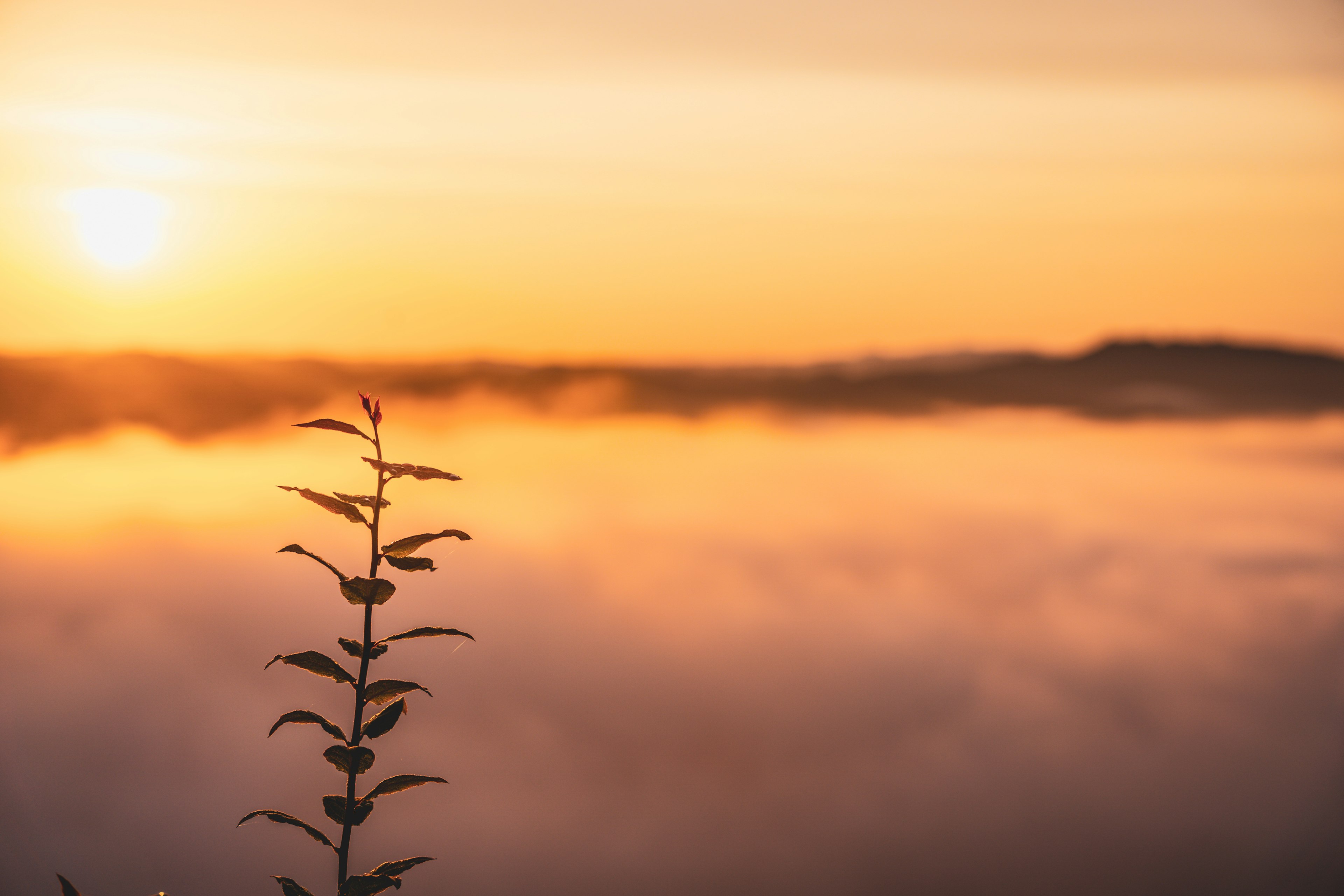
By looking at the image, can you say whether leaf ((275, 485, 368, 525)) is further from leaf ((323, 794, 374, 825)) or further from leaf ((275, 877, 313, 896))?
leaf ((275, 877, 313, 896))

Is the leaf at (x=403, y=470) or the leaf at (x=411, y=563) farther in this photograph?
the leaf at (x=411, y=563)

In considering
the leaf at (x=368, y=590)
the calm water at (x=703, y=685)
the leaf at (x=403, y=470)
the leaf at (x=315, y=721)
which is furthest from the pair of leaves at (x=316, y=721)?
the calm water at (x=703, y=685)

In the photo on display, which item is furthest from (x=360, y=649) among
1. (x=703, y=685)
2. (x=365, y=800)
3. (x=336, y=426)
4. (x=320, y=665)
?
(x=703, y=685)

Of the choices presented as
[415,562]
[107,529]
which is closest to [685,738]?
[107,529]

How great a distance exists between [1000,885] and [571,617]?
93613 millimetres

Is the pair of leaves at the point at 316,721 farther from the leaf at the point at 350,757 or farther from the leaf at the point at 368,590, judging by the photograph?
the leaf at the point at 368,590

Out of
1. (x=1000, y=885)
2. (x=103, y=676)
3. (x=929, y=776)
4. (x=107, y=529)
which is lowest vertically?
Result: (x=1000, y=885)

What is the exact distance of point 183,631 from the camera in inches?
5842

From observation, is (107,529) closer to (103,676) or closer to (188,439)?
(103,676)

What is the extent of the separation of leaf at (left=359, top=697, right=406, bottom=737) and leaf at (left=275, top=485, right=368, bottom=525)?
0.35 metres

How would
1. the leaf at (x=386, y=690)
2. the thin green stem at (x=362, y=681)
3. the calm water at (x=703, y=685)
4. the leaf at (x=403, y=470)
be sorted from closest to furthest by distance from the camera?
1. the leaf at (x=403, y=470)
2. the thin green stem at (x=362, y=681)
3. the leaf at (x=386, y=690)
4. the calm water at (x=703, y=685)

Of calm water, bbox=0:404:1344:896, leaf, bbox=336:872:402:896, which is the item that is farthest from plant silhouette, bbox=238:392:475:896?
calm water, bbox=0:404:1344:896

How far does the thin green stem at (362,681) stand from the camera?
4.80ft

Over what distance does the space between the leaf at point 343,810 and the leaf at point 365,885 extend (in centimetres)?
10
